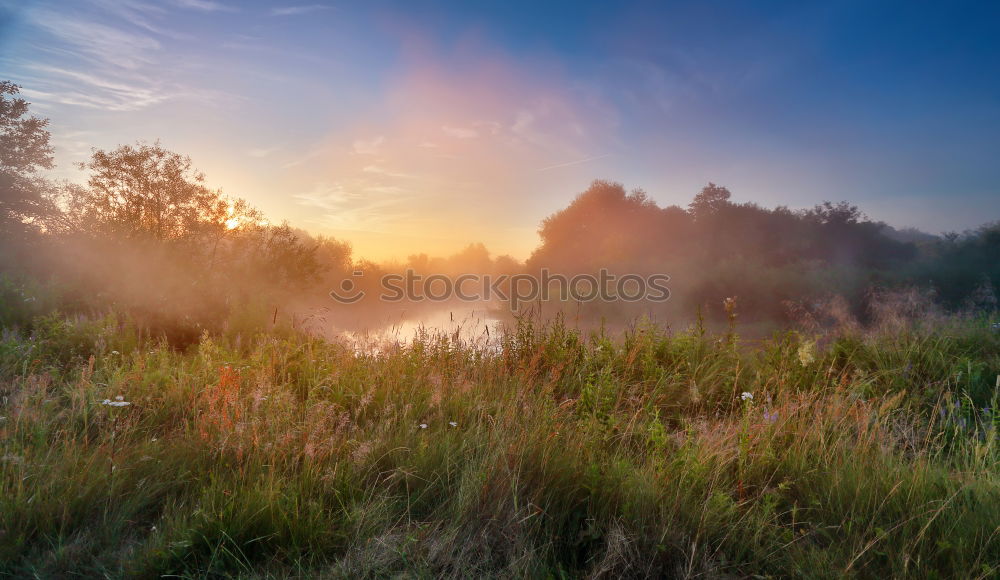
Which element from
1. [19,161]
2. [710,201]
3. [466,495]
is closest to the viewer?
[466,495]

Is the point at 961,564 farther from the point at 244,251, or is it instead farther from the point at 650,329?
the point at 244,251

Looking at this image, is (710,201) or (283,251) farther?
(710,201)

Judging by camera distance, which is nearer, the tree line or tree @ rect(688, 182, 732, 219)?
the tree line

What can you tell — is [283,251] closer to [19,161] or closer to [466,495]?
[19,161]

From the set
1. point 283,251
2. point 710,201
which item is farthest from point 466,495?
point 710,201

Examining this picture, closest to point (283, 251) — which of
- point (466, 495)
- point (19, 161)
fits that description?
point (19, 161)

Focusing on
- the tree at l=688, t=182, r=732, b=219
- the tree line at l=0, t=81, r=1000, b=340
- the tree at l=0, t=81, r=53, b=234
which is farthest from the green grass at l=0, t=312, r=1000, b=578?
the tree at l=688, t=182, r=732, b=219

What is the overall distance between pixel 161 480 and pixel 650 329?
16.1 feet

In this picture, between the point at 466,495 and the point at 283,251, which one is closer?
the point at 466,495

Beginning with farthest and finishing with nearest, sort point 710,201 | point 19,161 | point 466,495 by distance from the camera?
point 710,201 → point 19,161 → point 466,495

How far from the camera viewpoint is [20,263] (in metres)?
14.4

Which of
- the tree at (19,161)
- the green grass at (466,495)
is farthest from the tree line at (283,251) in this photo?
the green grass at (466,495)

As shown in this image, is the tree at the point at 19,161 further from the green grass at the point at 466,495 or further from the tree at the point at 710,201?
the tree at the point at 710,201

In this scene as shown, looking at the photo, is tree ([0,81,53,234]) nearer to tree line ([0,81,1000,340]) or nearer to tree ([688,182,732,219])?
tree line ([0,81,1000,340])
